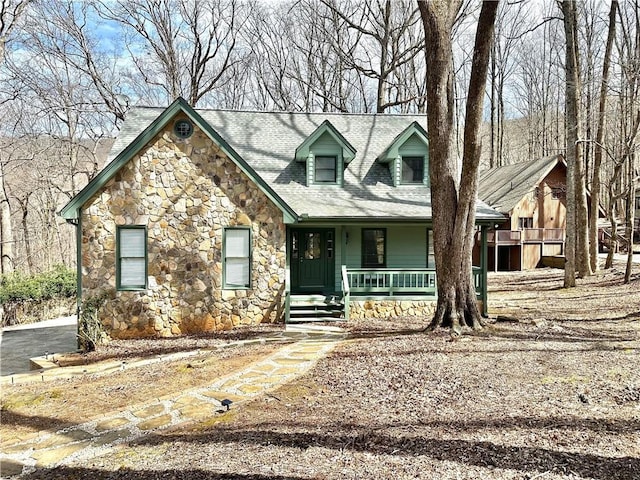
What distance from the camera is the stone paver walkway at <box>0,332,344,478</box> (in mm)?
4758

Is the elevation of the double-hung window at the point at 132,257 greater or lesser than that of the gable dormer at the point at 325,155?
lesser

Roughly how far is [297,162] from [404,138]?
11.7 ft

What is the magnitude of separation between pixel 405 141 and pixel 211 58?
16.6 metres

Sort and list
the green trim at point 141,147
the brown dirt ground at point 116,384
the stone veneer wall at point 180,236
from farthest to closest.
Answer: the stone veneer wall at point 180,236
the green trim at point 141,147
the brown dirt ground at point 116,384

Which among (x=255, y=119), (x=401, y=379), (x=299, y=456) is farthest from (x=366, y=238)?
(x=299, y=456)

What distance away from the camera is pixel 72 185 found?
23.5 m

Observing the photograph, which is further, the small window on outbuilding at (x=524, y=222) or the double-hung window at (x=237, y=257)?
the small window on outbuilding at (x=524, y=222)

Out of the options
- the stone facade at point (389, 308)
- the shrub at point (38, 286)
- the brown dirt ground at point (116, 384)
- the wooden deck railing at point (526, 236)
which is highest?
the wooden deck railing at point (526, 236)

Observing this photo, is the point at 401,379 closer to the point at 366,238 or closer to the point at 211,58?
the point at 366,238

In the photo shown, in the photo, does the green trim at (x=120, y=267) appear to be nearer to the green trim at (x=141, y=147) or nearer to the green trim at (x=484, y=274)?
the green trim at (x=141, y=147)

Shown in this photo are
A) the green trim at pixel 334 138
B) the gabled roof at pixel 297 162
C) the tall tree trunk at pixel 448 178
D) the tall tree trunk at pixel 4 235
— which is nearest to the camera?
the tall tree trunk at pixel 448 178

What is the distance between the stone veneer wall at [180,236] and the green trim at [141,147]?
0.56 feet

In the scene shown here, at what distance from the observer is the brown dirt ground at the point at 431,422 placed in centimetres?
393

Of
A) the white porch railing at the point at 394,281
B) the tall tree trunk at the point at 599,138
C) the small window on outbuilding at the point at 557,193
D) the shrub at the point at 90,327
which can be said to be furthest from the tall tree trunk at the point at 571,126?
the shrub at the point at 90,327
